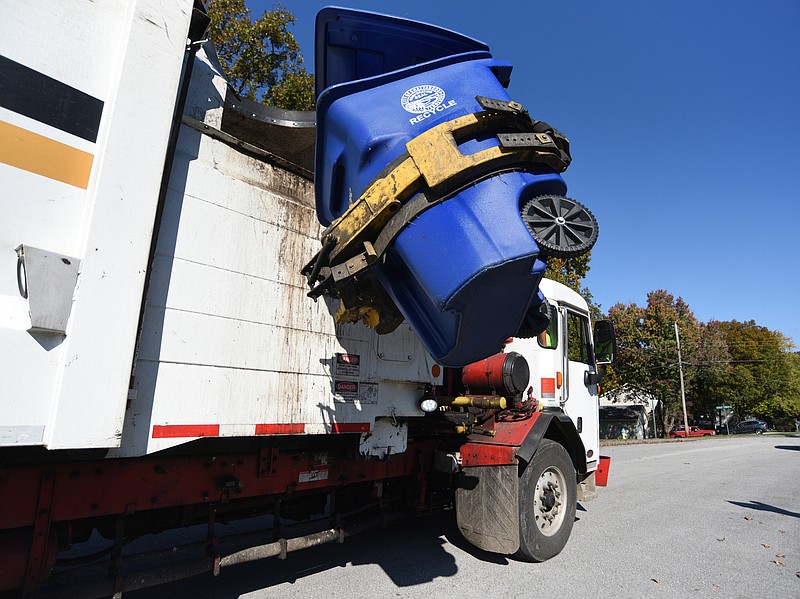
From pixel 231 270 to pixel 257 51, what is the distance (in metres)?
9.72

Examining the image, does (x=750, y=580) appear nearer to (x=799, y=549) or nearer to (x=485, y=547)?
(x=799, y=549)

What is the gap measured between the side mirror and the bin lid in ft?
10.6

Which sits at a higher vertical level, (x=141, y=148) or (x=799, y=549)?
(x=141, y=148)

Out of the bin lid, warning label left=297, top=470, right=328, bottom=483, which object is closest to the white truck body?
warning label left=297, top=470, right=328, bottom=483

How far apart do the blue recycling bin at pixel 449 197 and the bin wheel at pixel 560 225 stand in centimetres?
6

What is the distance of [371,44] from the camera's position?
287 cm

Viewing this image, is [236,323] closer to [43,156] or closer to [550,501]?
[43,156]

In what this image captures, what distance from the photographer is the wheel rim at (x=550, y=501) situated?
395 centimetres

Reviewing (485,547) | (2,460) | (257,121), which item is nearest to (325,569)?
(485,547)

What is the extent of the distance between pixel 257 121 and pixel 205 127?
1011 mm

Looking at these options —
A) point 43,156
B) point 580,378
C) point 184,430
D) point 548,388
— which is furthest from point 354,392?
point 580,378

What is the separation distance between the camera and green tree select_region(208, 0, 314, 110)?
9914mm

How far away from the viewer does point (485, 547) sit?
140 inches

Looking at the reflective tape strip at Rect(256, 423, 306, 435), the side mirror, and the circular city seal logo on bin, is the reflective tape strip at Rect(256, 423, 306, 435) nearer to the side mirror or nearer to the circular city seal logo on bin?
the circular city seal logo on bin
